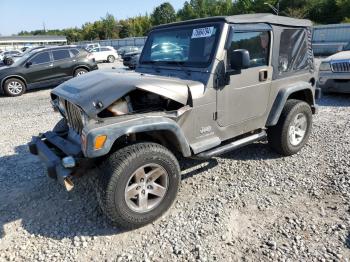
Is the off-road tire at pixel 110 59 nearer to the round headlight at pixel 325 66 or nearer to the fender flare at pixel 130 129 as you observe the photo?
the round headlight at pixel 325 66

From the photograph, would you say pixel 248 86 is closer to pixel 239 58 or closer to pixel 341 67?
pixel 239 58

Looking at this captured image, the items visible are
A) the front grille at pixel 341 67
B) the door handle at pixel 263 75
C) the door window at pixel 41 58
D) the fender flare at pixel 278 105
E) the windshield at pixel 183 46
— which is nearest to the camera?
the windshield at pixel 183 46

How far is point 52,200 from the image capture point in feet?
12.6

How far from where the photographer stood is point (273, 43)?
4215 millimetres

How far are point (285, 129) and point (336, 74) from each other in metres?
4.46

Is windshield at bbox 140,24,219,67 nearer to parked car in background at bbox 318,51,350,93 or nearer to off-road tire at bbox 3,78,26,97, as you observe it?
parked car in background at bbox 318,51,350,93

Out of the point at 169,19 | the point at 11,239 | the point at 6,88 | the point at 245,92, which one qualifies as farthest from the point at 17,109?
the point at 169,19

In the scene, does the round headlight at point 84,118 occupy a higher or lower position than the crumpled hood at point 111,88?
lower

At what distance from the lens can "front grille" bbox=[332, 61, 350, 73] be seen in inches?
302

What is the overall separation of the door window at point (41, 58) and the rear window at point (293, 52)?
993cm

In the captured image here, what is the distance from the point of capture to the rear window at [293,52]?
4414mm

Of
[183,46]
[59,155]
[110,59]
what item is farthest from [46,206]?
[110,59]

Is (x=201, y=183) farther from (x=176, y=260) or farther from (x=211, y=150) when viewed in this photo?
(x=176, y=260)

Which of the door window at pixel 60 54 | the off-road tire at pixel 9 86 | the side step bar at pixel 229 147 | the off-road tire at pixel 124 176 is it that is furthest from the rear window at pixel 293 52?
the off-road tire at pixel 9 86
